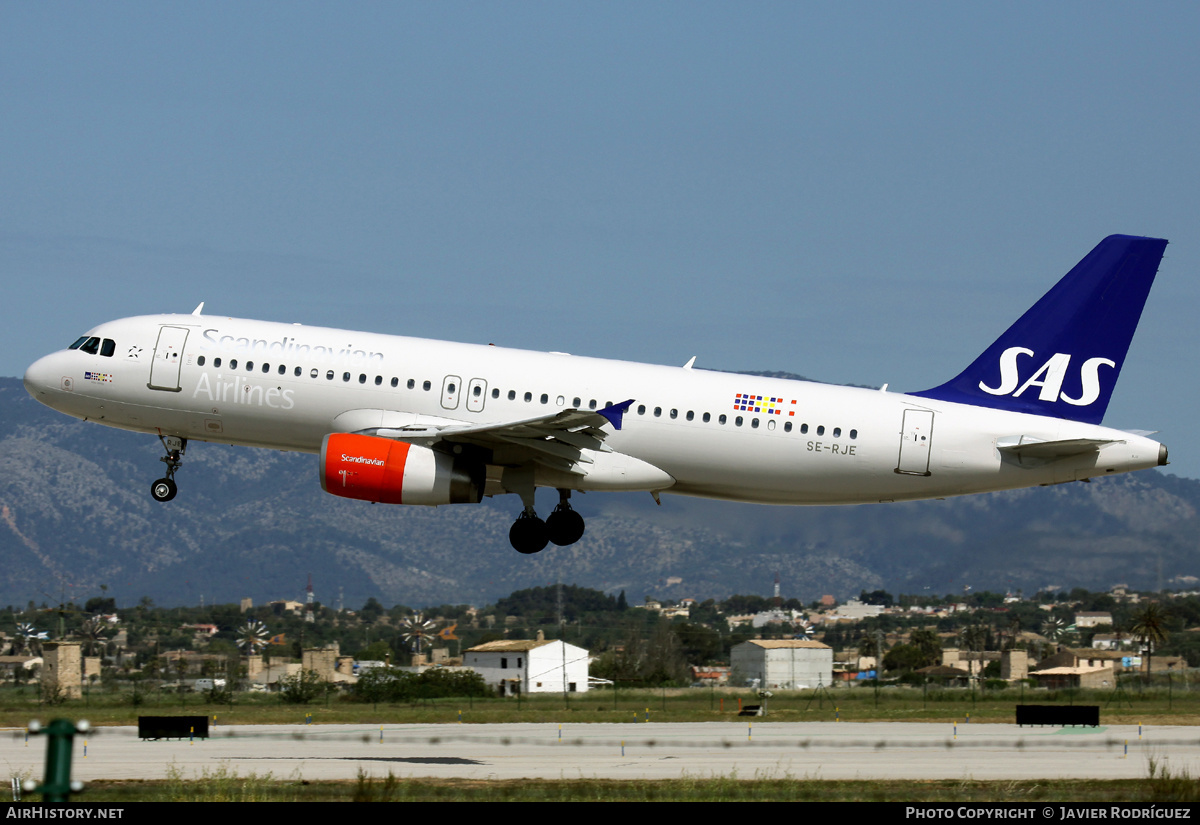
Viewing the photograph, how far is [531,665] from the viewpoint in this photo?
3410 inches

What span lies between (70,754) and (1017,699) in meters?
58.9

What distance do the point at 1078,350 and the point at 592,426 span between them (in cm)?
1297

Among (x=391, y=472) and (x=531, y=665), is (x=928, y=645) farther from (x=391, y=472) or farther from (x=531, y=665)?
(x=391, y=472)

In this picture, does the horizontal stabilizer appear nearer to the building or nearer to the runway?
the runway

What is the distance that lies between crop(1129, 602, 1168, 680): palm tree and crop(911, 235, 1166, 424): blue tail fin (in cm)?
6033

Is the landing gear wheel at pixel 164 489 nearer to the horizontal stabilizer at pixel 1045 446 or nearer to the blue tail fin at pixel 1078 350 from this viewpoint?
the blue tail fin at pixel 1078 350

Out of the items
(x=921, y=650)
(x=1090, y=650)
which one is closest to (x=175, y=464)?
(x=921, y=650)

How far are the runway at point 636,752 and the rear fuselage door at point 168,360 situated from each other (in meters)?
9.14

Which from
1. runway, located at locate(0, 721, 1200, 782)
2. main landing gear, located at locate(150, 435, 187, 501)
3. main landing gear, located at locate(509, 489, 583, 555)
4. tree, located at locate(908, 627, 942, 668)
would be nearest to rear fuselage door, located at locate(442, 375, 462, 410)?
main landing gear, located at locate(509, 489, 583, 555)

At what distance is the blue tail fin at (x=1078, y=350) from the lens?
3578cm

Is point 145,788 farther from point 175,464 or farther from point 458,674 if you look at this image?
point 458,674

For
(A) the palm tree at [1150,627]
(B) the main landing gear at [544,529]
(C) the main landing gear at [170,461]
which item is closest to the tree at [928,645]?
(A) the palm tree at [1150,627]

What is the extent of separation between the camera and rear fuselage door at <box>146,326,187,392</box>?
115ft

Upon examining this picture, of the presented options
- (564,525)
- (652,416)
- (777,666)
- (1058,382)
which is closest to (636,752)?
(564,525)
